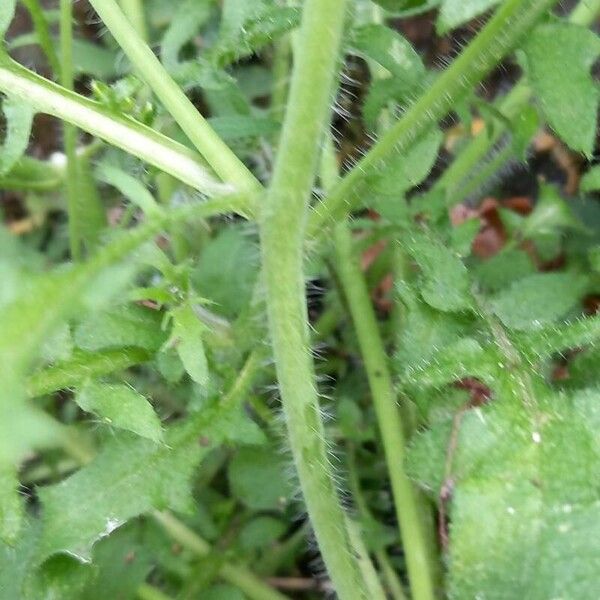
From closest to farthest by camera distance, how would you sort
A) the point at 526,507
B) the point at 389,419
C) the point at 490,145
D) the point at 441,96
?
the point at 526,507, the point at 441,96, the point at 389,419, the point at 490,145

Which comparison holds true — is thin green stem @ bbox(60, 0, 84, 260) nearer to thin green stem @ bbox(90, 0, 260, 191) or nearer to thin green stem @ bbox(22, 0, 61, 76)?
thin green stem @ bbox(22, 0, 61, 76)

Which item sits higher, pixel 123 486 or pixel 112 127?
pixel 112 127

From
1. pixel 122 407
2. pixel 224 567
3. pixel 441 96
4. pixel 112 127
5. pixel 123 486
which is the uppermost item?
pixel 441 96

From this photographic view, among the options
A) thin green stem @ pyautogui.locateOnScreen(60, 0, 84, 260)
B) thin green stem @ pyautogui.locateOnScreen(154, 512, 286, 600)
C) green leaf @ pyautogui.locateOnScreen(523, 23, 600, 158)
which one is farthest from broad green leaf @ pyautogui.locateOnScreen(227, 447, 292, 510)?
green leaf @ pyautogui.locateOnScreen(523, 23, 600, 158)

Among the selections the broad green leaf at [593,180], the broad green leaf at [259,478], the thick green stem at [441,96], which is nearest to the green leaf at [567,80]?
the thick green stem at [441,96]

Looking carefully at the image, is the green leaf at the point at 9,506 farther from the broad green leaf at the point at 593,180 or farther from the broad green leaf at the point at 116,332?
the broad green leaf at the point at 593,180

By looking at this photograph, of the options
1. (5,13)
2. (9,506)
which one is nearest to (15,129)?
(5,13)

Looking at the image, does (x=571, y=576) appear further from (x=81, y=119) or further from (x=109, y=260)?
(x=81, y=119)

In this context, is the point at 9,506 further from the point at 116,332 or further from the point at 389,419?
the point at 389,419
